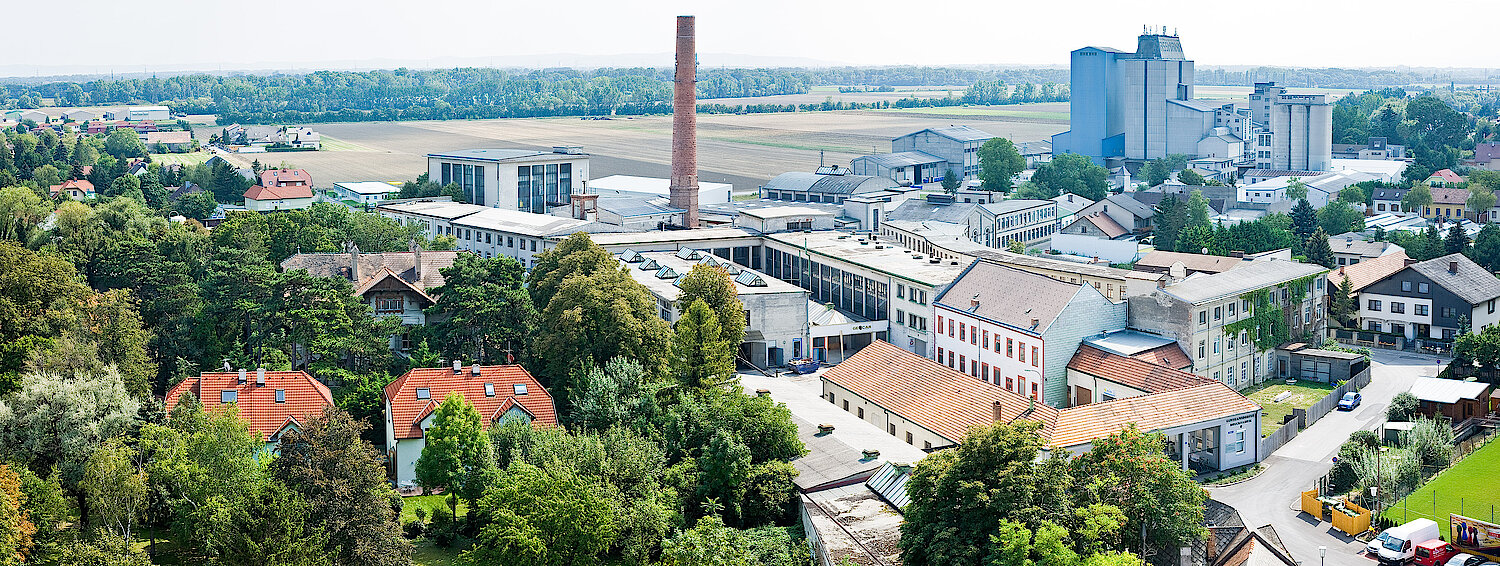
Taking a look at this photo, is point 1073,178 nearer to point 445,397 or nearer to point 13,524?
point 445,397

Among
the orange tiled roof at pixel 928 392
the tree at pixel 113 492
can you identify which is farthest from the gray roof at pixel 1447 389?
the tree at pixel 113 492

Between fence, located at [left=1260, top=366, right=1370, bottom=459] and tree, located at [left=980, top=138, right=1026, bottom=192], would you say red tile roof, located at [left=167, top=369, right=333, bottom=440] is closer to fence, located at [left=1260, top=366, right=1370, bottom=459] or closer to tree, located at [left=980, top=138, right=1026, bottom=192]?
fence, located at [left=1260, top=366, right=1370, bottom=459]

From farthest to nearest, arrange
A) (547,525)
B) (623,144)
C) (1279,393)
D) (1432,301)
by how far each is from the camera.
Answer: (623,144) < (1432,301) < (1279,393) < (547,525)

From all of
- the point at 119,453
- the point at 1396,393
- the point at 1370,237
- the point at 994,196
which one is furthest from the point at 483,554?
the point at 1370,237

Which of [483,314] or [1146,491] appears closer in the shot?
[1146,491]

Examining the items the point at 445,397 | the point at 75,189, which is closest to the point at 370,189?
the point at 75,189

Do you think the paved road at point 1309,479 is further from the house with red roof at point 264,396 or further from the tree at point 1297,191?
the tree at point 1297,191

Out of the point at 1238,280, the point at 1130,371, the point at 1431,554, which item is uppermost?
the point at 1238,280

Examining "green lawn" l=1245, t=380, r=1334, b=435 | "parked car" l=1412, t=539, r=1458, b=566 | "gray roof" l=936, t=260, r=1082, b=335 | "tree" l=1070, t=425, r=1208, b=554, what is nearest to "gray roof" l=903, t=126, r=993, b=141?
"gray roof" l=936, t=260, r=1082, b=335
